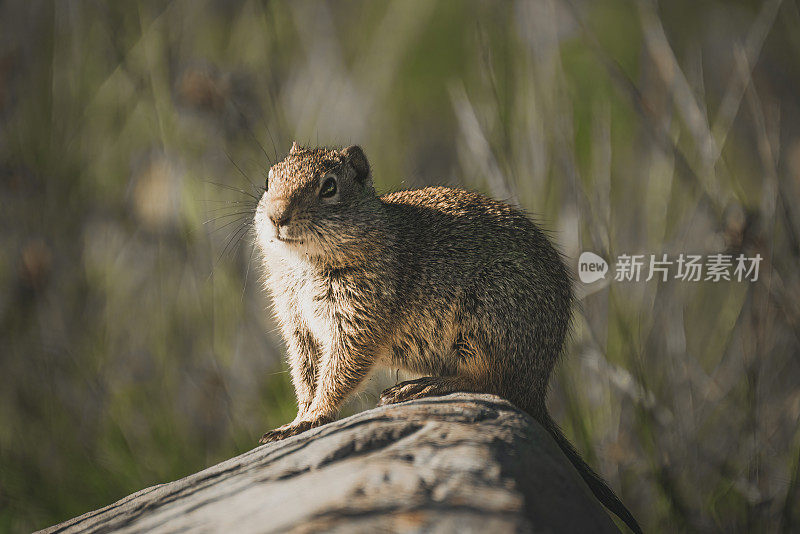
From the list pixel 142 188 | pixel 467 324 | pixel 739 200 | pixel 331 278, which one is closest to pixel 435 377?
pixel 467 324

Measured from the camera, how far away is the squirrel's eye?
2.35 m

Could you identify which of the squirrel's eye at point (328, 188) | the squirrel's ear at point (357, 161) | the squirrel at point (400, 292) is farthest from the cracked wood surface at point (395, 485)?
the squirrel's ear at point (357, 161)

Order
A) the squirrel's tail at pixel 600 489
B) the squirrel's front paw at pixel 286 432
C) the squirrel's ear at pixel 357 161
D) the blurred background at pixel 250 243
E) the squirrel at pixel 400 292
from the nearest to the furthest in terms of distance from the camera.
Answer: the squirrel's tail at pixel 600 489 → the squirrel's front paw at pixel 286 432 → the squirrel at pixel 400 292 → the squirrel's ear at pixel 357 161 → the blurred background at pixel 250 243

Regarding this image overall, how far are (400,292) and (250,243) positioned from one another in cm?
64

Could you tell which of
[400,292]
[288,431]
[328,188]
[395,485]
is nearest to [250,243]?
[328,188]

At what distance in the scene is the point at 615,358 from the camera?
140 inches

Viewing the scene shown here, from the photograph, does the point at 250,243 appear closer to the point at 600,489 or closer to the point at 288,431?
the point at 288,431

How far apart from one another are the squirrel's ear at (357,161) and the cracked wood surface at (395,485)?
87 cm

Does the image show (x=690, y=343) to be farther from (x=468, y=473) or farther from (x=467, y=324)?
(x=468, y=473)

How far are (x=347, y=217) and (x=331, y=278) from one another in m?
0.22

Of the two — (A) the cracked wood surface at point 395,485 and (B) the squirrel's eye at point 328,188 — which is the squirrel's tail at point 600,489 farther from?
(B) the squirrel's eye at point 328,188

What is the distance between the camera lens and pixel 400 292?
7.99 feet

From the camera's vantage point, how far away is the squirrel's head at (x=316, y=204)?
2.24m

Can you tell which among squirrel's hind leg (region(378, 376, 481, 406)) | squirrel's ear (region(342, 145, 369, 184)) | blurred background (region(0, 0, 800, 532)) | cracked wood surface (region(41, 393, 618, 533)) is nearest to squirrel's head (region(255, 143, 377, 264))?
squirrel's ear (region(342, 145, 369, 184))
